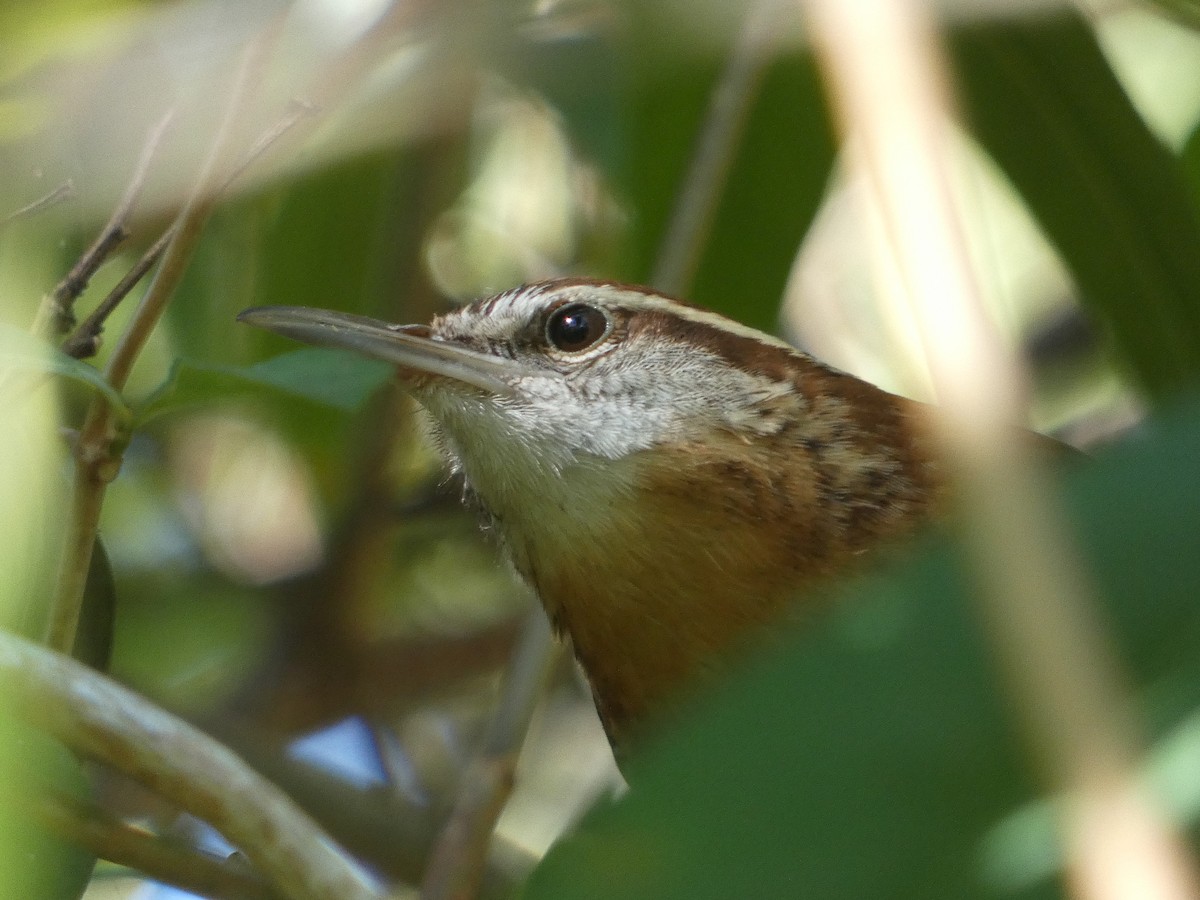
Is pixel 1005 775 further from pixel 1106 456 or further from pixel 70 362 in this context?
pixel 70 362

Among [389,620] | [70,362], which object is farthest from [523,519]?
[389,620]

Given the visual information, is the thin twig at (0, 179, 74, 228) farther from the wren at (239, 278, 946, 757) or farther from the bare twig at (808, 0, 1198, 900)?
the bare twig at (808, 0, 1198, 900)

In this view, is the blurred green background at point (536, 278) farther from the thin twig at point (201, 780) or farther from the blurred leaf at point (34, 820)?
the thin twig at point (201, 780)

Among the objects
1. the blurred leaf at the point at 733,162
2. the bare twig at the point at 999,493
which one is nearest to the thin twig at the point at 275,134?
the blurred leaf at the point at 733,162

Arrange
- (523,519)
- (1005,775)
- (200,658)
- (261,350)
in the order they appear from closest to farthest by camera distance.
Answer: (1005,775), (523,519), (261,350), (200,658)

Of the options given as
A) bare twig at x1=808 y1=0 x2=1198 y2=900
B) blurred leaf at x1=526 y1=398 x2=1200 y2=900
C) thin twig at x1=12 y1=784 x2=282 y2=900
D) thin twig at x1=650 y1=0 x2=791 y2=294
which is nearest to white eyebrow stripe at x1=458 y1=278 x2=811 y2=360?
thin twig at x1=650 y1=0 x2=791 y2=294

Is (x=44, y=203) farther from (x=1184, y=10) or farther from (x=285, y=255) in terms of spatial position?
(x=1184, y=10)
